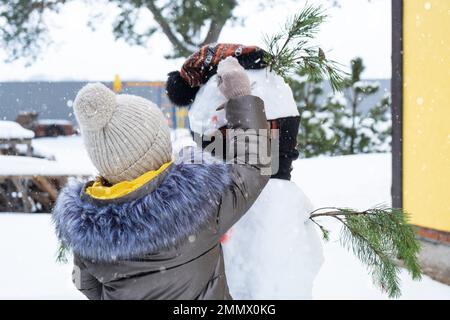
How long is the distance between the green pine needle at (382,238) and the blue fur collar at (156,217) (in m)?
0.45

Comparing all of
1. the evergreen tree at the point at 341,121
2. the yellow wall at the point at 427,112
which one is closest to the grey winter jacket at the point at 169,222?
the yellow wall at the point at 427,112

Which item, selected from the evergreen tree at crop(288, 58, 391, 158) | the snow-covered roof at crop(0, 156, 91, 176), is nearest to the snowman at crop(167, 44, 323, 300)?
the snow-covered roof at crop(0, 156, 91, 176)

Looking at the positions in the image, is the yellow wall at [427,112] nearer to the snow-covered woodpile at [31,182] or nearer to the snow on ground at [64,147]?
the snow-covered woodpile at [31,182]

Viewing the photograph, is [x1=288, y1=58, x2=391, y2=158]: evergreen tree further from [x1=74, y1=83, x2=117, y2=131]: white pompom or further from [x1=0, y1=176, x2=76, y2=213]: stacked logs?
[x1=74, y1=83, x2=117, y2=131]: white pompom

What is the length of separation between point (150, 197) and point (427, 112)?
11.6 ft

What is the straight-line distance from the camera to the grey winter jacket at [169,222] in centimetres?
138

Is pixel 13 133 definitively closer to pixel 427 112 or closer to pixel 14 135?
pixel 14 135

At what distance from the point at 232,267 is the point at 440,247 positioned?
10.4 feet

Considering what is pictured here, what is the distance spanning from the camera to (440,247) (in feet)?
13.9

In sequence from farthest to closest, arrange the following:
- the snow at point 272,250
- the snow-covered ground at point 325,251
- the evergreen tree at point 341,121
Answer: the evergreen tree at point 341,121 < the snow-covered ground at point 325,251 < the snow at point 272,250

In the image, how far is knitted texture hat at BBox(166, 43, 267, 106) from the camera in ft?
5.43

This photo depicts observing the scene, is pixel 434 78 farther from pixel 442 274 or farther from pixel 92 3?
pixel 92 3

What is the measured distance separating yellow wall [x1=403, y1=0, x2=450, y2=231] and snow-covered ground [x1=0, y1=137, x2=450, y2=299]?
71 cm

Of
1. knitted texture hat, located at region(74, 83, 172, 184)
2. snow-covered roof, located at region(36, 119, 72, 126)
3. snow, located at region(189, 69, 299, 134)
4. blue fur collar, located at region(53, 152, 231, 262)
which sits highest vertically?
snow-covered roof, located at region(36, 119, 72, 126)
